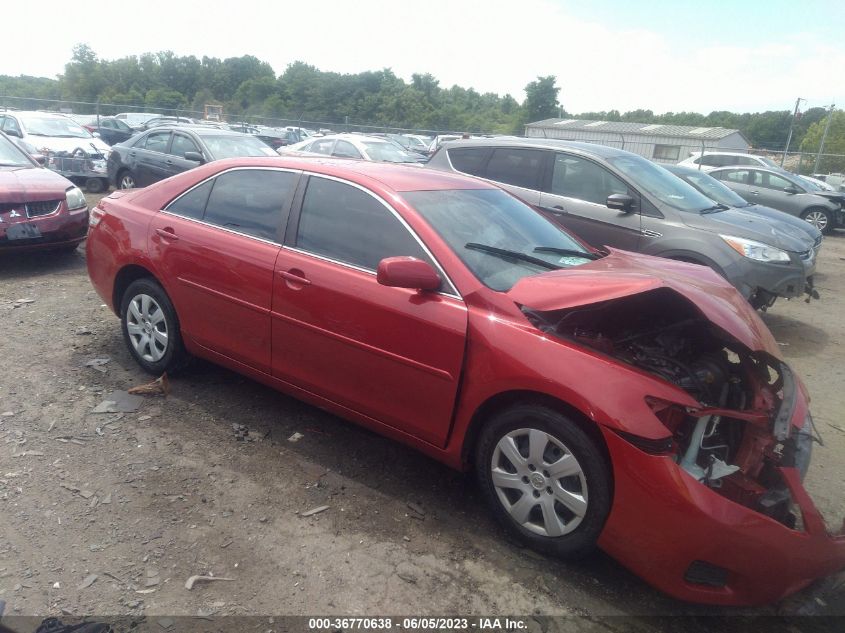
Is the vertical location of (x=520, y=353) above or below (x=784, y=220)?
below

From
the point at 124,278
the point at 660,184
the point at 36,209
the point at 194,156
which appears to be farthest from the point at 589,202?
the point at 194,156

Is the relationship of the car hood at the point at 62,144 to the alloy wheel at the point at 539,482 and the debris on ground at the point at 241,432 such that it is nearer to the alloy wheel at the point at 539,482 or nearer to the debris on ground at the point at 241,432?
the debris on ground at the point at 241,432

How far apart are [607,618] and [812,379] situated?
3.94 m

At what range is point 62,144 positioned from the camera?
1329cm

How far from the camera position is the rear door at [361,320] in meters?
2.98

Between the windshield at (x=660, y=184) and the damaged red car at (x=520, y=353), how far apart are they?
288 centimetres

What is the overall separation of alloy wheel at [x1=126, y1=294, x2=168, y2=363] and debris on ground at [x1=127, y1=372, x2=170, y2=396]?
170 millimetres

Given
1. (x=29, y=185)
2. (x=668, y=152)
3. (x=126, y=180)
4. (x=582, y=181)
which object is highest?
(x=668, y=152)

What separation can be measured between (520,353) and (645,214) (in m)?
4.16

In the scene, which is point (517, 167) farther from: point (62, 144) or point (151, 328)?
point (62, 144)

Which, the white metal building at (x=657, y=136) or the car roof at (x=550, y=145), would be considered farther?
the white metal building at (x=657, y=136)

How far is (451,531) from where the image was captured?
9.78 ft

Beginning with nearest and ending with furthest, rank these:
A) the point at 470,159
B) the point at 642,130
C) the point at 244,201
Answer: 1. the point at 244,201
2. the point at 470,159
3. the point at 642,130

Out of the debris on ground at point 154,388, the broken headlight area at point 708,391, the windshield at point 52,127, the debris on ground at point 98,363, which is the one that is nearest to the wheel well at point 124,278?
the debris on ground at point 98,363
